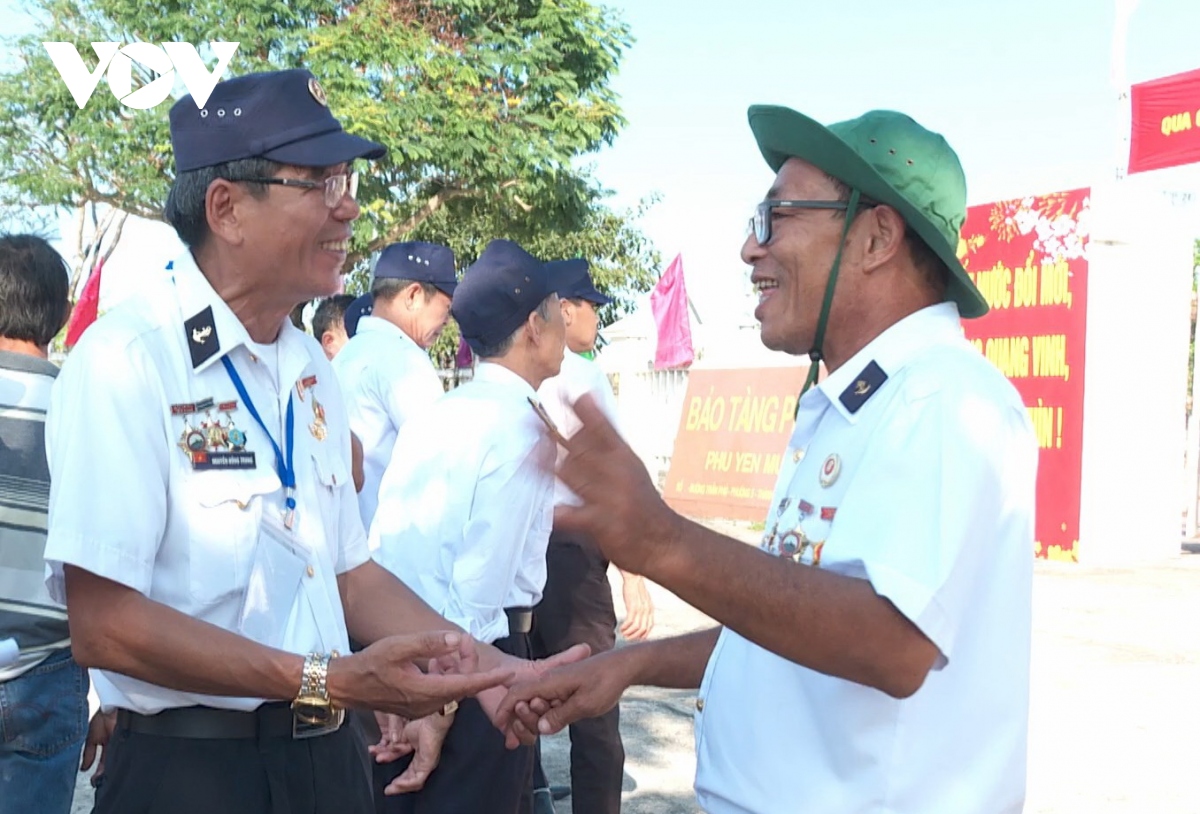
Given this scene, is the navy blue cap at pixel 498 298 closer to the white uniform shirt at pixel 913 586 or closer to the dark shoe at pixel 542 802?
the dark shoe at pixel 542 802

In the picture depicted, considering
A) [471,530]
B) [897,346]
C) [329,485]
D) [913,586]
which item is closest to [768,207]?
[897,346]

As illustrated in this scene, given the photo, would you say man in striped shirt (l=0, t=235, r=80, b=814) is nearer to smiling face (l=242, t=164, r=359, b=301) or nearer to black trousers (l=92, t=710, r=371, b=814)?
black trousers (l=92, t=710, r=371, b=814)

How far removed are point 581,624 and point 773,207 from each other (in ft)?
9.77

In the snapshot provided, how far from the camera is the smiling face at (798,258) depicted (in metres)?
2.29

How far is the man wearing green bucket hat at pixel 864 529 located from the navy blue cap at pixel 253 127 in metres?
0.90

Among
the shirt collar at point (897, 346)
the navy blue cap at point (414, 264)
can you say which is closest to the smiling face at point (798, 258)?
the shirt collar at point (897, 346)

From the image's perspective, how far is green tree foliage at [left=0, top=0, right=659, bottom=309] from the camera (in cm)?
1783

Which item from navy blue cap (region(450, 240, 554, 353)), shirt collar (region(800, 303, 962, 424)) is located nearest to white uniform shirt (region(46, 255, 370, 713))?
shirt collar (region(800, 303, 962, 424))

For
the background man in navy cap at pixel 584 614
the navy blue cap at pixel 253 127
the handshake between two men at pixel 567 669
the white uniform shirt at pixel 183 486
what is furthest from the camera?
the background man in navy cap at pixel 584 614

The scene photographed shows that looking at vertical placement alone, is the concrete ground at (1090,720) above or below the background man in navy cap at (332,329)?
below

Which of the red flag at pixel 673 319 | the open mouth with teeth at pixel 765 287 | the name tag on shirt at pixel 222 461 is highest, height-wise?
Result: the red flag at pixel 673 319

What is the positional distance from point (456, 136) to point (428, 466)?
14.9 m

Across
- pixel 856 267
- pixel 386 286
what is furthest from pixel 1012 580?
pixel 386 286

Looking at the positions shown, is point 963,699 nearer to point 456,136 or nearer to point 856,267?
point 856,267
